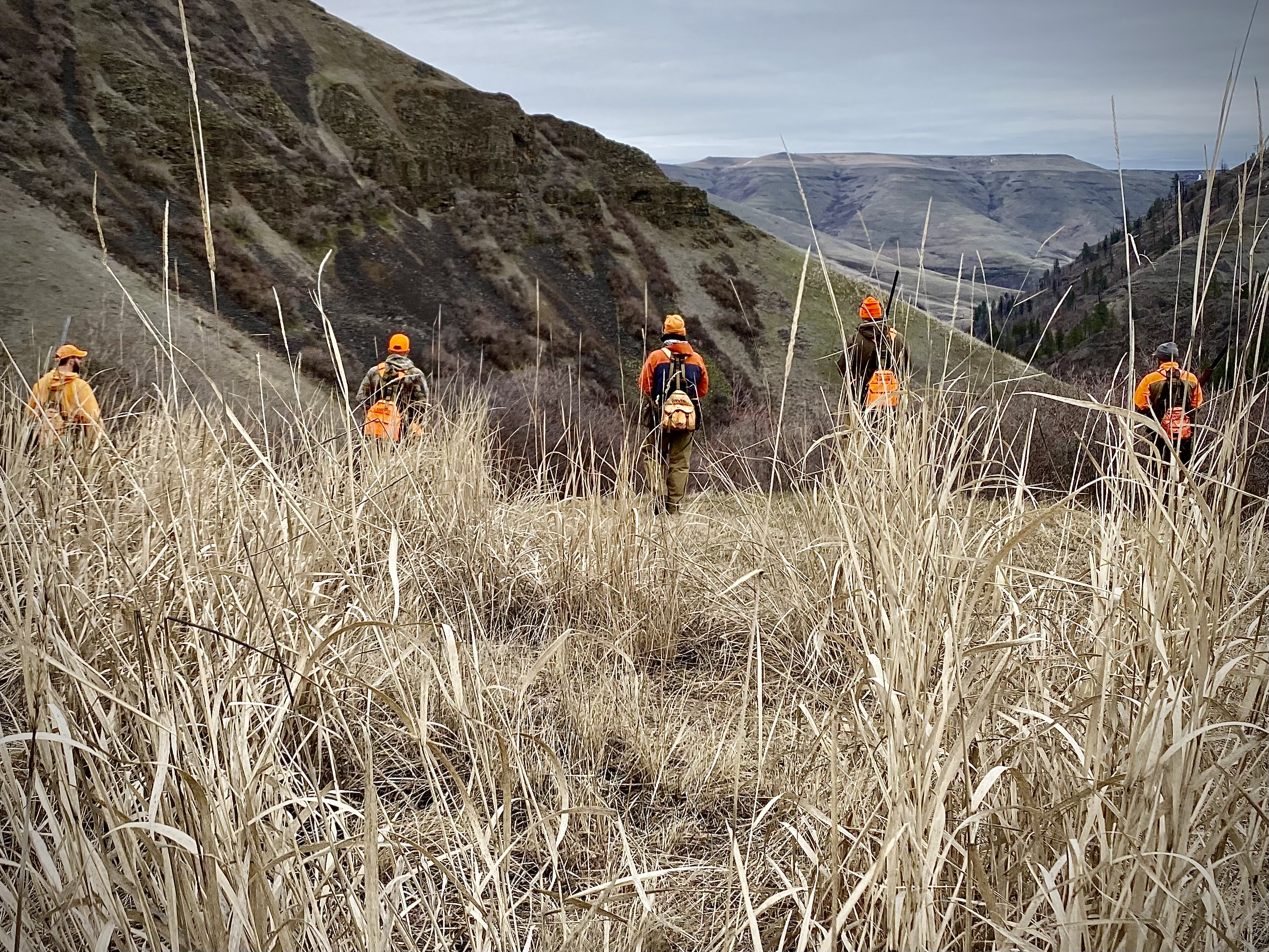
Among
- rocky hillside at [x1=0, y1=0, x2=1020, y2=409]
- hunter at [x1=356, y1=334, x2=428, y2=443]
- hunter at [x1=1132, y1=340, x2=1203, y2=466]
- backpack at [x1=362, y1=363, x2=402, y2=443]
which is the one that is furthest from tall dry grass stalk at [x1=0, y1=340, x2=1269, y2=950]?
rocky hillside at [x1=0, y1=0, x2=1020, y2=409]

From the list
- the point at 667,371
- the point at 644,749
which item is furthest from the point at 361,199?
the point at 644,749

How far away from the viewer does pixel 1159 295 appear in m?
30.6

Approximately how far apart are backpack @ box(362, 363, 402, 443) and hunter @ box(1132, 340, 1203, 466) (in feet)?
14.4

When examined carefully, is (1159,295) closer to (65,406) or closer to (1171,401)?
(1171,401)

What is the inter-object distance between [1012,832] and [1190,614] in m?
0.43

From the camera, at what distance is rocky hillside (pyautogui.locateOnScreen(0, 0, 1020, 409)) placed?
23469 millimetres

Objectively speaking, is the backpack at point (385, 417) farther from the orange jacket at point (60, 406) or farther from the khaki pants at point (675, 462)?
the khaki pants at point (675, 462)

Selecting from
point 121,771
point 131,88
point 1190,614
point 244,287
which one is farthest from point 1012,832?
point 131,88

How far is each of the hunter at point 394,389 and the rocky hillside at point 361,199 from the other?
12.0 meters

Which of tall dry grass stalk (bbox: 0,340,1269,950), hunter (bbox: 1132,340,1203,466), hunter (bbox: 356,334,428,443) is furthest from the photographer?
hunter (bbox: 356,334,428,443)

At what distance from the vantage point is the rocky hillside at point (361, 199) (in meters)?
23.5

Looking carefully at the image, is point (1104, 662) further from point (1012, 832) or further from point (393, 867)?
point (393, 867)

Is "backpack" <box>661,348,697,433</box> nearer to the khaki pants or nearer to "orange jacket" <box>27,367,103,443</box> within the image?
the khaki pants

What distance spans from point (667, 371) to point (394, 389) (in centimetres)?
239
